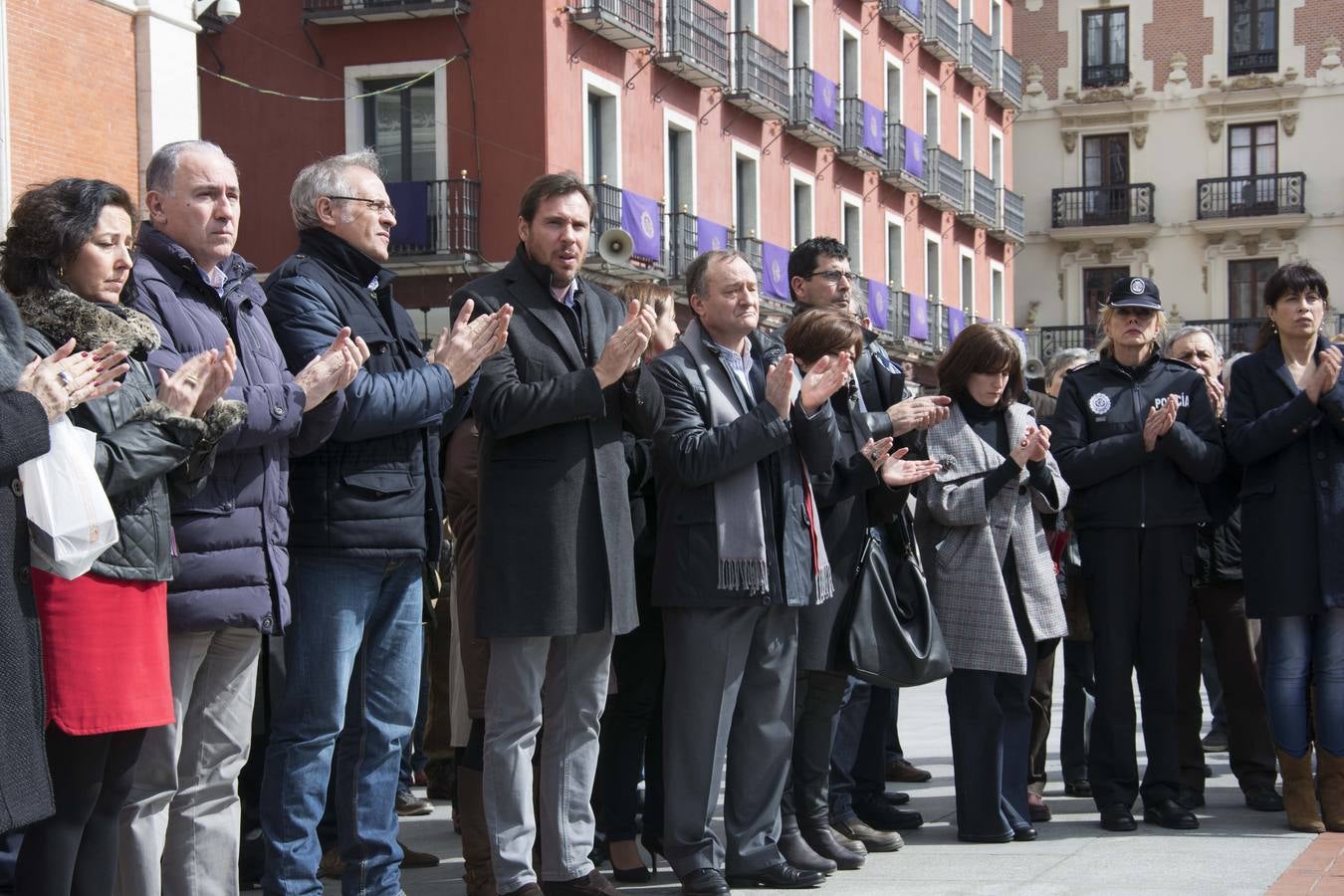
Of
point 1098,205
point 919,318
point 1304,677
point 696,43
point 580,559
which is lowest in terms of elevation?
point 1304,677

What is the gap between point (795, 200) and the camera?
3169cm

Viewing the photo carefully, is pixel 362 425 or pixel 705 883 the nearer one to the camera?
pixel 362 425

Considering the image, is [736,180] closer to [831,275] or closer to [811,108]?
[811,108]

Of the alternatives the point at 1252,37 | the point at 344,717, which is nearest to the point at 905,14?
the point at 1252,37

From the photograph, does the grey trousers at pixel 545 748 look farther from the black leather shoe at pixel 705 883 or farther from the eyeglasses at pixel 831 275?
the eyeglasses at pixel 831 275

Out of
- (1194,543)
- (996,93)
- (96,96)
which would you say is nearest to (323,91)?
(96,96)

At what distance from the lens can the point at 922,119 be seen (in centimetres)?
3791

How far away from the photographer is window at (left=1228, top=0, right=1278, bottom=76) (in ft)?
145

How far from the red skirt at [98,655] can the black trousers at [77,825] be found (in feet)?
0.23

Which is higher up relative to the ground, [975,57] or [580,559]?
[975,57]

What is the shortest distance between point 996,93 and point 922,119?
17.4 ft

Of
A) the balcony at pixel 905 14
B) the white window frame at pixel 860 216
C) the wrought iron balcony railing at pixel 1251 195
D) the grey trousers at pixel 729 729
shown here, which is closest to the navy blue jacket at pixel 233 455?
the grey trousers at pixel 729 729

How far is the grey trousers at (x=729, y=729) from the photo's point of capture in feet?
19.8

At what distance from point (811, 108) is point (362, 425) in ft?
86.6
